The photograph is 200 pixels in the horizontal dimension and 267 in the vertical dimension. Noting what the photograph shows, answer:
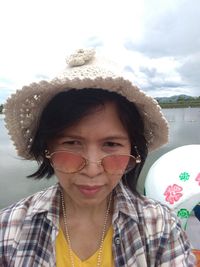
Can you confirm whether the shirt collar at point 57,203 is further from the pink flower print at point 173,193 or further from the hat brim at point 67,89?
the pink flower print at point 173,193

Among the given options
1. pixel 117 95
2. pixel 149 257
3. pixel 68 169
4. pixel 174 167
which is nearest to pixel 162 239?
pixel 149 257

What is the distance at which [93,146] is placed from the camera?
3.45 feet

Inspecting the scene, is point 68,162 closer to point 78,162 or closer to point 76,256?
point 78,162

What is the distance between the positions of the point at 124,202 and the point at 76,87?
0.45m

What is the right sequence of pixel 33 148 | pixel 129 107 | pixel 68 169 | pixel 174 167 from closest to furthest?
pixel 68 169
pixel 129 107
pixel 33 148
pixel 174 167

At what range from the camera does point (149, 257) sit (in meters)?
1.12

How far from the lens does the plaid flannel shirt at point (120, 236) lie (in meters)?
1.10

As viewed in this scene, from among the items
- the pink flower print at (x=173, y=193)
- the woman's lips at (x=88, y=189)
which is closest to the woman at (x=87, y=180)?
the woman's lips at (x=88, y=189)

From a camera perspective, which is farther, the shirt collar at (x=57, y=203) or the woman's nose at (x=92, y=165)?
the shirt collar at (x=57, y=203)

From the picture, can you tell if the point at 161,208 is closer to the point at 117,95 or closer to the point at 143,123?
the point at 143,123

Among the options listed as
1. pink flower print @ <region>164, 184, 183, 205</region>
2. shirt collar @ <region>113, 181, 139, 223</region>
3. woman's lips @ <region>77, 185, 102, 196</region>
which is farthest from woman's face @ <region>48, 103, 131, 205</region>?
pink flower print @ <region>164, 184, 183, 205</region>

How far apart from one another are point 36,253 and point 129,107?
55cm

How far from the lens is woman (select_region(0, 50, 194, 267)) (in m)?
1.06

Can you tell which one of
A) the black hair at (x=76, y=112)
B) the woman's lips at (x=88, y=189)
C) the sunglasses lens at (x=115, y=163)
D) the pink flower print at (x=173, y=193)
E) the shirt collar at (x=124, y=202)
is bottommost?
the pink flower print at (x=173, y=193)
